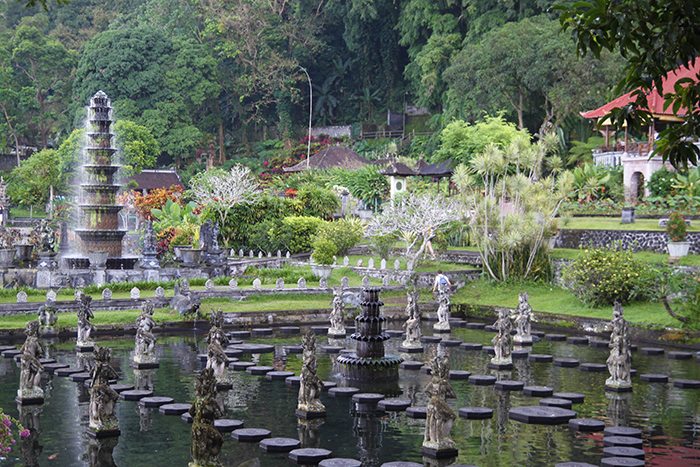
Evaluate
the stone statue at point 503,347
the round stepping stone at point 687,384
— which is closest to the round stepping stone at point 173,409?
the stone statue at point 503,347

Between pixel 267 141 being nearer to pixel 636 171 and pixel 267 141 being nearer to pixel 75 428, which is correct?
pixel 636 171

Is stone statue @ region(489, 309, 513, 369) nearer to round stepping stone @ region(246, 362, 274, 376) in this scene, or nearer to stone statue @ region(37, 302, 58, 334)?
round stepping stone @ region(246, 362, 274, 376)

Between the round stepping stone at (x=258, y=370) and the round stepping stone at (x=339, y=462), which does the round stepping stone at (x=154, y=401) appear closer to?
the round stepping stone at (x=258, y=370)

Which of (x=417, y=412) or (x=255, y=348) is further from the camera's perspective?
(x=255, y=348)

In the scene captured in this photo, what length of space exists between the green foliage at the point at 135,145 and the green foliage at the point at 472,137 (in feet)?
65.5

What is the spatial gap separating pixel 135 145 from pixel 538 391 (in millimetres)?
50809

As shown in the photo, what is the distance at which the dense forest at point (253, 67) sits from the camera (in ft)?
234

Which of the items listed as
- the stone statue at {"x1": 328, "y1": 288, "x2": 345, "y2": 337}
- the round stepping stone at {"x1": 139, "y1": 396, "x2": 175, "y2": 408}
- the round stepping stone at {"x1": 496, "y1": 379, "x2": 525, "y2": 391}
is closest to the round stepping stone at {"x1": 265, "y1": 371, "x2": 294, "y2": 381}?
the round stepping stone at {"x1": 139, "y1": 396, "x2": 175, "y2": 408}

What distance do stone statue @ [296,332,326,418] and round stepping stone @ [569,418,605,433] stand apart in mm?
5186

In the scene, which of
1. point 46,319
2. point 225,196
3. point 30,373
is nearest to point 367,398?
point 30,373

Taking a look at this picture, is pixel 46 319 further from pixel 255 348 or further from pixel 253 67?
pixel 253 67

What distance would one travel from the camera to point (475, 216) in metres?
44.7

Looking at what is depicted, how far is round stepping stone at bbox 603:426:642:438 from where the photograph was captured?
72.0 ft

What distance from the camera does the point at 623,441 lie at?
2125 centimetres
